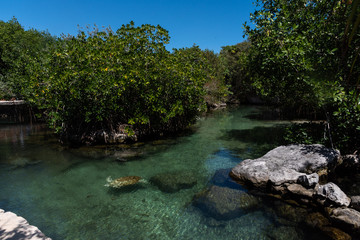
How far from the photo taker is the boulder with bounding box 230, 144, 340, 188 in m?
7.90

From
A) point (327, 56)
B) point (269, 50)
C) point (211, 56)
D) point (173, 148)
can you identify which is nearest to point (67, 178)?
point (173, 148)

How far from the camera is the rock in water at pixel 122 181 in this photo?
8.65 metres

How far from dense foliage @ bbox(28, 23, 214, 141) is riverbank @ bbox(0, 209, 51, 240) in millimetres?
7946

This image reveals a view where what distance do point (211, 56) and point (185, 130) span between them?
23383 millimetres

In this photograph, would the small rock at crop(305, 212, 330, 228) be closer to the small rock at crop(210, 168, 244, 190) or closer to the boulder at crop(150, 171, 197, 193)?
the small rock at crop(210, 168, 244, 190)

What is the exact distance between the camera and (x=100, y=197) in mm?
7746

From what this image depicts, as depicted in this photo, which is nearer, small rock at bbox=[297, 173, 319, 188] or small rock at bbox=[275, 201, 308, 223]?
small rock at bbox=[275, 201, 308, 223]

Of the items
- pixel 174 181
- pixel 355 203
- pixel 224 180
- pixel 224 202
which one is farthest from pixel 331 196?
pixel 174 181

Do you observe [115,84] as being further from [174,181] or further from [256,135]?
→ [256,135]

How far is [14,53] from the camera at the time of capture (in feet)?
99.3

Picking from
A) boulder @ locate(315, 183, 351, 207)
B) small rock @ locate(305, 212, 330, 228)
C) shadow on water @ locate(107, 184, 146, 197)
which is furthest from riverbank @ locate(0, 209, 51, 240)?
boulder @ locate(315, 183, 351, 207)

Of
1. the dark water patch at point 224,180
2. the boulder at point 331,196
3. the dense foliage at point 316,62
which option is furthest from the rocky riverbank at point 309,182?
the dense foliage at point 316,62

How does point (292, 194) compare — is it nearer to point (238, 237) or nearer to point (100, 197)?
point (238, 237)

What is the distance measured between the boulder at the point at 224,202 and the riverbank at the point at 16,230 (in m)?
4.40
